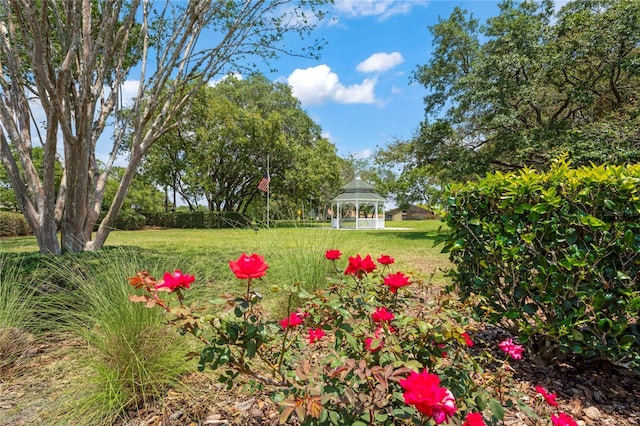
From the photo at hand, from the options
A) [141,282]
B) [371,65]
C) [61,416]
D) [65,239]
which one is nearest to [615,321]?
[141,282]

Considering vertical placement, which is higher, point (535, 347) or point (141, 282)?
point (141, 282)

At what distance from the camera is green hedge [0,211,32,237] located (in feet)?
40.0

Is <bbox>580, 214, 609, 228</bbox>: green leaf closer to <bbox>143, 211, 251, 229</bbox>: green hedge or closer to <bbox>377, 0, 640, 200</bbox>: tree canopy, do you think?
<bbox>377, 0, 640, 200</bbox>: tree canopy

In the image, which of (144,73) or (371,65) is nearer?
(144,73)

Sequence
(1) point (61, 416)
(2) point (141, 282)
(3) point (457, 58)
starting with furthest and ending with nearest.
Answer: (3) point (457, 58) < (1) point (61, 416) < (2) point (141, 282)

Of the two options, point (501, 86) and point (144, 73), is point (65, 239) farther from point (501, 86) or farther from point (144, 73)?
point (501, 86)

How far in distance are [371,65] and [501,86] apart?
13.8 ft

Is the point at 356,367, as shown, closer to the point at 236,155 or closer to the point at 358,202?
the point at 358,202

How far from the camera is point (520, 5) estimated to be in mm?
9656

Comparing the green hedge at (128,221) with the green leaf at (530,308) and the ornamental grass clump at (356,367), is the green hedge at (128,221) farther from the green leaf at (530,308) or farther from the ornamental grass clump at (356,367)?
the green leaf at (530,308)

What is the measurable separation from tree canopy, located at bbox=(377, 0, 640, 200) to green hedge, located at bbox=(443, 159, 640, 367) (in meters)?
6.64

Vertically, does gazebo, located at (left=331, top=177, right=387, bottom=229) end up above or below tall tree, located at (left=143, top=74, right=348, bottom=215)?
below

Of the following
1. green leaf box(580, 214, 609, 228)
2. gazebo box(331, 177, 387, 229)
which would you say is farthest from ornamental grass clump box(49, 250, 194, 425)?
gazebo box(331, 177, 387, 229)

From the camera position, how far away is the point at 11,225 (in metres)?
12.5
